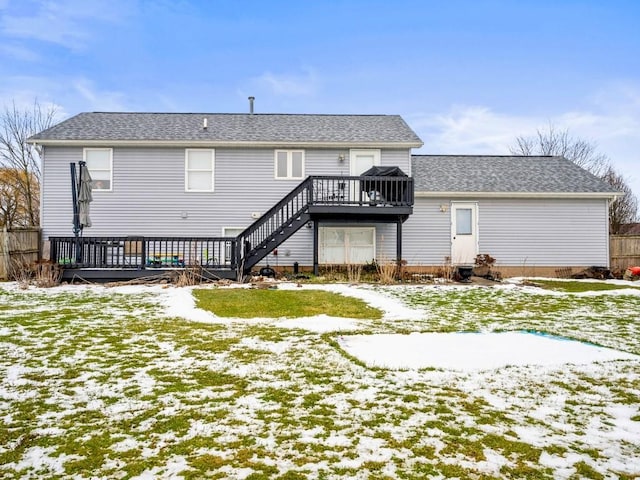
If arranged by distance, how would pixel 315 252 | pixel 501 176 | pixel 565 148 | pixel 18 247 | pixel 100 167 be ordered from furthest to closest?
pixel 565 148
pixel 501 176
pixel 100 167
pixel 315 252
pixel 18 247

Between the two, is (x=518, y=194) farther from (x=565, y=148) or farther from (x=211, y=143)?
(x=565, y=148)

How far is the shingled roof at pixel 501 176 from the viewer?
49.5 feet

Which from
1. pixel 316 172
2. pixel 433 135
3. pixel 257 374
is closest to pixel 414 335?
pixel 257 374

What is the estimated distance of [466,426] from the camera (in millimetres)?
2713

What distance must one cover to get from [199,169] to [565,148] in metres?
28.7

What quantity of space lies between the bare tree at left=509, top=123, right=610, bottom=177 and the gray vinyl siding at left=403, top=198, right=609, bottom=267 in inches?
709

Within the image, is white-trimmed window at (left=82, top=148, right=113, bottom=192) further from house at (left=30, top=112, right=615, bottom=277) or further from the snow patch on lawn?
the snow patch on lawn

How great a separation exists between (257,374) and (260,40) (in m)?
18.6

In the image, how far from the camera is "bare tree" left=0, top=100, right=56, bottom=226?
965 inches

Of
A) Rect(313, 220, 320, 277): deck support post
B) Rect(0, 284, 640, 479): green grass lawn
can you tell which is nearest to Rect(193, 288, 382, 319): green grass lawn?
Rect(0, 284, 640, 479): green grass lawn

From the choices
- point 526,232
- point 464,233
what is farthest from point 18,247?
point 526,232

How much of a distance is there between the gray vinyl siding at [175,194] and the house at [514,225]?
3557 millimetres

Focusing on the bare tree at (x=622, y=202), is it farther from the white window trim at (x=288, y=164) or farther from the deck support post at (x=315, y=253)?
the deck support post at (x=315, y=253)

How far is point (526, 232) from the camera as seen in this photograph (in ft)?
50.3
